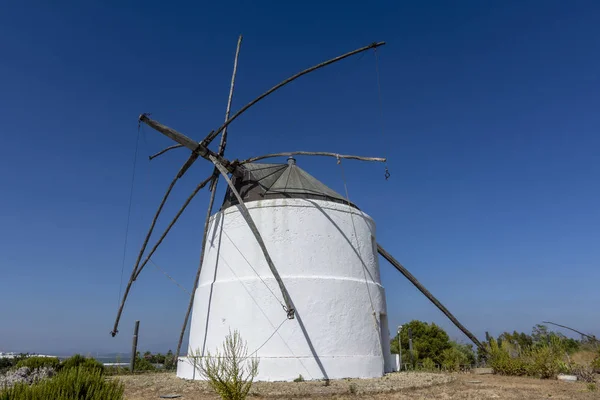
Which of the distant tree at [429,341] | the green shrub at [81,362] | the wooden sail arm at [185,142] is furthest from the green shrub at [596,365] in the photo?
the green shrub at [81,362]

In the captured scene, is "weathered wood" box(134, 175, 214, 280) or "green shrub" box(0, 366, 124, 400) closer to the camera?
"green shrub" box(0, 366, 124, 400)

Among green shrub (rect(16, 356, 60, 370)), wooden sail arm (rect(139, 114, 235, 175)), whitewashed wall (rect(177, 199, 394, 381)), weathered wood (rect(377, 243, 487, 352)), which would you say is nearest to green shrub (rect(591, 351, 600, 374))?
weathered wood (rect(377, 243, 487, 352))

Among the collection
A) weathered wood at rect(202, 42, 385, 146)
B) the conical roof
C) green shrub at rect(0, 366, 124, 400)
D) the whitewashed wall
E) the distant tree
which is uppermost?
weathered wood at rect(202, 42, 385, 146)

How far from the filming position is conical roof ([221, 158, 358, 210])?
12.3 meters

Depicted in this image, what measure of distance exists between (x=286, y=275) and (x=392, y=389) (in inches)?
153

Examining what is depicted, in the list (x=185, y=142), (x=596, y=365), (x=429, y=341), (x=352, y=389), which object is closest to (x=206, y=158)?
(x=185, y=142)

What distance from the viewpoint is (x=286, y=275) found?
11.0 metres

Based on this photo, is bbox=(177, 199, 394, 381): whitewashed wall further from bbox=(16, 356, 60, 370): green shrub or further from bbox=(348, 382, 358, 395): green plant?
bbox=(16, 356, 60, 370): green shrub

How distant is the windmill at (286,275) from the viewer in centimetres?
1036

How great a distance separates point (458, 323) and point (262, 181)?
8497 millimetres

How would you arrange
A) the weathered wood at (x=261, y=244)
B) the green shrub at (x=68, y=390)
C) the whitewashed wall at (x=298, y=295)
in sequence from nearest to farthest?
the green shrub at (x=68, y=390) → the weathered wood at (x=261, y=244) → the whitewashed wall at (x=298, y=295)

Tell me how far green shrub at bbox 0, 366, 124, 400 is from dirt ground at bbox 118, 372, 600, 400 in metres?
2.92

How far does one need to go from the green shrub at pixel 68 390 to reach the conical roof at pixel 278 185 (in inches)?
285

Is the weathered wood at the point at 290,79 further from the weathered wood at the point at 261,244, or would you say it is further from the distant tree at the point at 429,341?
the distant tree at the point at 429,341
